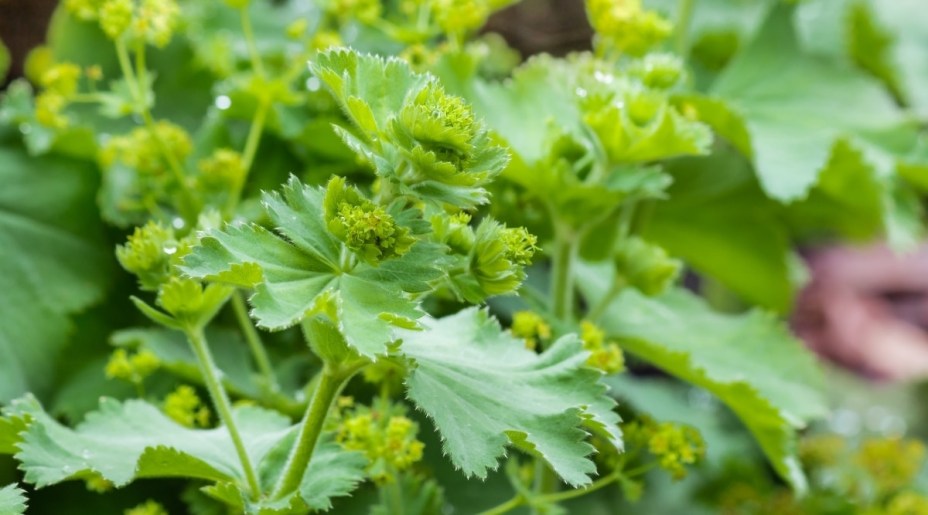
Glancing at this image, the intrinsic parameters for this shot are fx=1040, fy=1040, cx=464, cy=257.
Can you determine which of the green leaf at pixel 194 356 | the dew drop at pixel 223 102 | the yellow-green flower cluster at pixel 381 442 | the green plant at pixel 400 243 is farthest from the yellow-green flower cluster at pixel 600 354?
the dew drop at pixel 223 102

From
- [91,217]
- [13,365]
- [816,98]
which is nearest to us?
[13,365]

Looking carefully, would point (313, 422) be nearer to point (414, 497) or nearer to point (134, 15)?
point (414, 497)

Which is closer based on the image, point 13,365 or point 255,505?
point 255,505

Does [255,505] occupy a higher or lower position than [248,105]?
lower

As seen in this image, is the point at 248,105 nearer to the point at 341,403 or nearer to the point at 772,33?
the point at 341,403

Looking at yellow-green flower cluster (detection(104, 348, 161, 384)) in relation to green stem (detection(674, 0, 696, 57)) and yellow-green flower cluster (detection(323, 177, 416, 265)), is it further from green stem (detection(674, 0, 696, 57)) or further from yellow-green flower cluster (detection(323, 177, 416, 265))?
green stem (detection(674, 0, 696, 57))

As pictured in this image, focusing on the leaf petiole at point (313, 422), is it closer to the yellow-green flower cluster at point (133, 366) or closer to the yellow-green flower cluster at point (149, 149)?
the yellow-green flower cluster at point (133, 366)

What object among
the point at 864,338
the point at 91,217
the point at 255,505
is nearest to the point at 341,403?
the point at 255,505
